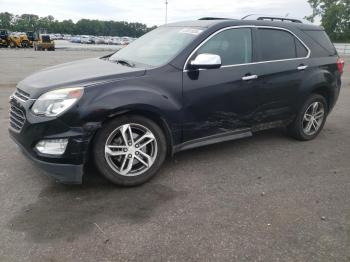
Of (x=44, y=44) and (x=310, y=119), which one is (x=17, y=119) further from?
(x=44, y=44)

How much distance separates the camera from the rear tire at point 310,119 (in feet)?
18.0

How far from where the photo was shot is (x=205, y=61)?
408 centimetres

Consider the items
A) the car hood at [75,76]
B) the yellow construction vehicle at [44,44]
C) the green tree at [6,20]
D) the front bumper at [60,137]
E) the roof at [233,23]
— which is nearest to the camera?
the front bumper at [60,137]

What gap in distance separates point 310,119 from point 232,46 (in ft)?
6.37

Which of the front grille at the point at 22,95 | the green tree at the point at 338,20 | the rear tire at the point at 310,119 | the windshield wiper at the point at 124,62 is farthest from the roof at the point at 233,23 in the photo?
the green tree at the point at 338,20

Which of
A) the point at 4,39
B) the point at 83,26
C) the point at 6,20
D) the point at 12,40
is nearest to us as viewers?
the point at 4,39

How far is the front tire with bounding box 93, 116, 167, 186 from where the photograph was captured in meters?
3.70

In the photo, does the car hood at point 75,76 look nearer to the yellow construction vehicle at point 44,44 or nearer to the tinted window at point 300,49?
the tinted window at point 300,49

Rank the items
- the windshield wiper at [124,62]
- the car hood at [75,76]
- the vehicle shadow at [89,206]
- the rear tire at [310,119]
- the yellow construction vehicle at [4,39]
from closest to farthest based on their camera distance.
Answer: the vehicle shadow at [89,206] → the car hood at [75,76] → the windshield wiper at [124,62] → the rear tire at [310,119] → the yellow construction vehicle at [4,39]

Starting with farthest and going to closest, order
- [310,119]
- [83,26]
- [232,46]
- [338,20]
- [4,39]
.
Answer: [83,26] → [338,20] → [4,39] → [310,119] → [232,46]

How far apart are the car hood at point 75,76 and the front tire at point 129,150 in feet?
1.50

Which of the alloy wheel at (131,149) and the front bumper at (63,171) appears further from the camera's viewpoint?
the alloy wheel at (131,149)

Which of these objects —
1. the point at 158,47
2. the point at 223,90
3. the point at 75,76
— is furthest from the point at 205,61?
the point at 75,76

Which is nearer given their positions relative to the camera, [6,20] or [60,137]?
[60,137]
